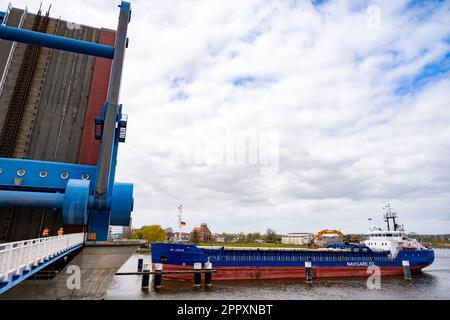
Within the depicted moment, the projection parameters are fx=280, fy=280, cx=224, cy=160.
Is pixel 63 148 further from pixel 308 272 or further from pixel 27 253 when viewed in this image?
pixel 308 272

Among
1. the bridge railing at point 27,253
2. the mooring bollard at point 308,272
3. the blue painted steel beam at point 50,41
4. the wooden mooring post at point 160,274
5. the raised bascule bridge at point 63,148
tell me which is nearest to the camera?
the bridge railing at point 27,253

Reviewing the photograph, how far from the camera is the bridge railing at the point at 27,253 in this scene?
650 cm

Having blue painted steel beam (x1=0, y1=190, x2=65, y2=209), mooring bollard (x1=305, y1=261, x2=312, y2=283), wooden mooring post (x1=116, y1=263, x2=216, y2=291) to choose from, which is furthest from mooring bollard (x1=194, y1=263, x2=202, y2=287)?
blue painted steel beam (x1=0, y1=190, x2=65, y2=209)

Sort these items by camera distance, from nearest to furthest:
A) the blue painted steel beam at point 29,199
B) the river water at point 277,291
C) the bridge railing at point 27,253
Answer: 1. the bridge railing at point 27,253
2. the blue painted steel beam at point 29,199
3. the river water at point 277,291

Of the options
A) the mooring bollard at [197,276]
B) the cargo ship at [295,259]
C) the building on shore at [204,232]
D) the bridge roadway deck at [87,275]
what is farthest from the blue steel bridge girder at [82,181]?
the building on shore at [204,232]

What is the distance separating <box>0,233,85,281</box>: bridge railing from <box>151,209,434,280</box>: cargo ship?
15.3 meters

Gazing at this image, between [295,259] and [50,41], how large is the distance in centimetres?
3131

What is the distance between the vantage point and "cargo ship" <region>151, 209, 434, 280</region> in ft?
90.2

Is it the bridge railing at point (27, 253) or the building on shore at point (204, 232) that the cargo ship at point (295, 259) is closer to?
the bridge railing at point (27, 253)

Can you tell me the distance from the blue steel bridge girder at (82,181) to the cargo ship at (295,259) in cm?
1013
